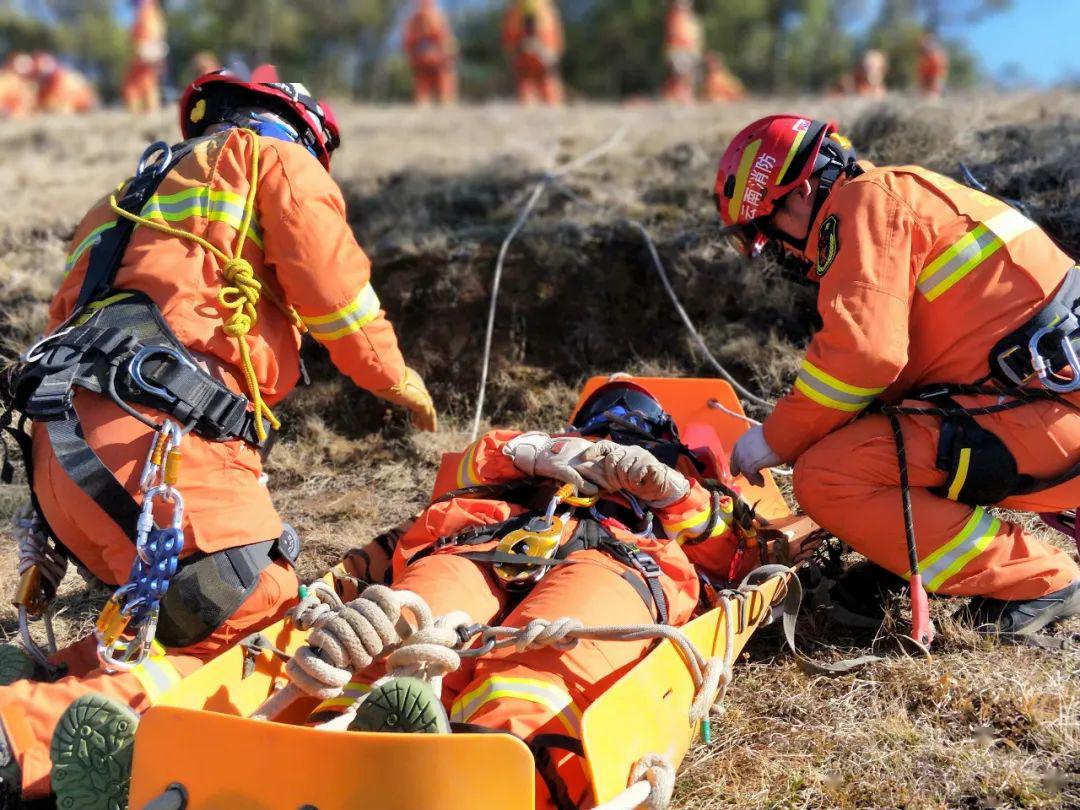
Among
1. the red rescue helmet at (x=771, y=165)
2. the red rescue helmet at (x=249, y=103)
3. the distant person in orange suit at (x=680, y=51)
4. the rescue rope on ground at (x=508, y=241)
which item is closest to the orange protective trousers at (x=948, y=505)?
the red rescue helmet at (x=771, y=165)

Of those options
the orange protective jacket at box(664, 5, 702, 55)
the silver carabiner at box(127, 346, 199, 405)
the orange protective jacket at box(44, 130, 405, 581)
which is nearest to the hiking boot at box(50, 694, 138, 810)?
the orange protective jacket at box(44, 130, 405, 581)

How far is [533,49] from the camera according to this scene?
1628cm

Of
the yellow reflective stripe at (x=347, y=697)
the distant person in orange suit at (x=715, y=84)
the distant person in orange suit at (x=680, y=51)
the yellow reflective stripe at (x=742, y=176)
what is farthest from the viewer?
the distant person in orange suit at (x=715, y=84)

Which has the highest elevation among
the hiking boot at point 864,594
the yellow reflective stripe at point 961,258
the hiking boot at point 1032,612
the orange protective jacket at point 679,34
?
the orange protective jacket at point 679,34

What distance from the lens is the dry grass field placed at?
106 inches

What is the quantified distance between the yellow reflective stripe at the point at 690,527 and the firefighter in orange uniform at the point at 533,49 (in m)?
13.9

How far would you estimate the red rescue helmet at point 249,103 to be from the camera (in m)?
3.35

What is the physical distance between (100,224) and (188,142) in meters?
0.40

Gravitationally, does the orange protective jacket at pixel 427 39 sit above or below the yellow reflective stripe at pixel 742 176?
above

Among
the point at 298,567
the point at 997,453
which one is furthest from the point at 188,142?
the point at 997,453

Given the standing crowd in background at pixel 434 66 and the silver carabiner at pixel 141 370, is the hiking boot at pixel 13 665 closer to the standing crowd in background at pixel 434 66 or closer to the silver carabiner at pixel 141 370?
the silver carabiner at pixel 141 370

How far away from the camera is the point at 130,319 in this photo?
9.43ft

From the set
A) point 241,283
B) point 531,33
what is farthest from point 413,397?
point 531,33

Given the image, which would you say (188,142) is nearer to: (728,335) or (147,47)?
(728,335)
